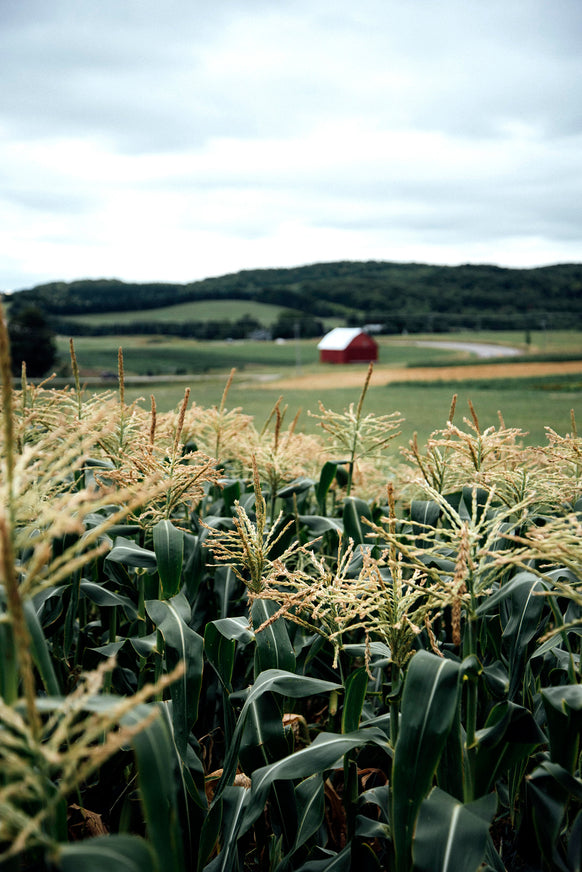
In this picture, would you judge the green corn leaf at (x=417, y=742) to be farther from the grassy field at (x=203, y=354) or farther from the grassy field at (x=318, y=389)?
the grassy field at (x=203, y=354)

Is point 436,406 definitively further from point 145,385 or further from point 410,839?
Result: point 410,839

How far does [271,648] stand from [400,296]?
150 ft

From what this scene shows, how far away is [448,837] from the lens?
3.71ft

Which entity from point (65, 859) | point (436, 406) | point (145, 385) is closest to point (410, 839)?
point (65, 859)

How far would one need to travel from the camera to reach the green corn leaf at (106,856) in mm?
765

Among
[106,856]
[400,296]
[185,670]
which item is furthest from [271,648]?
[400,296]

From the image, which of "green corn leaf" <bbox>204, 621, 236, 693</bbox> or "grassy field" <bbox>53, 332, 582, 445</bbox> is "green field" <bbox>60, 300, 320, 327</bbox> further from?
"green corn leaf" <bbox>204, 621, 236, 693</bbox>

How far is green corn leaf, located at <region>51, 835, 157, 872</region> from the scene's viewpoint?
2.51 feet

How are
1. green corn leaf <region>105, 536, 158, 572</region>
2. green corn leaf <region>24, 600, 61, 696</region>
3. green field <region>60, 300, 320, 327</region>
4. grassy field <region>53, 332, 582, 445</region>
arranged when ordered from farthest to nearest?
green field <region>60, 300, 320, 327</region>, grassy field <region>53, 332, 582, 445</region>, green corn leaf <region>105, 536, 158, 572</region>, green corn leaf <region>24, 600, 61, 696</region>

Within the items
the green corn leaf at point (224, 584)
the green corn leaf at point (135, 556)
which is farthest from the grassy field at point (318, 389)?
the green corn leaf at point (135, 556)

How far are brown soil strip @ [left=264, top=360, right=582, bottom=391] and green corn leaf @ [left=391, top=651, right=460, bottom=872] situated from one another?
18.7 m

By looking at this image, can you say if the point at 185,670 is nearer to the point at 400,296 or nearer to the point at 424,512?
the point at 424,512

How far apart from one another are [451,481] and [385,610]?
136cm

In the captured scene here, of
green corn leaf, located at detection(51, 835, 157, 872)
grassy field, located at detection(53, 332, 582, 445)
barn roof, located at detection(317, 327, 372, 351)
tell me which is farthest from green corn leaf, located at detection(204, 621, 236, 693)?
barn roof, located at detection(317, 327, 372, 351)
